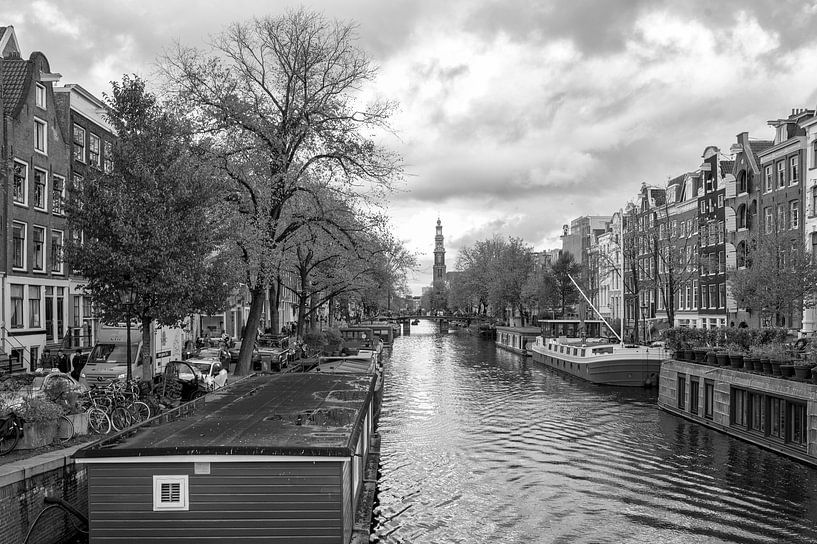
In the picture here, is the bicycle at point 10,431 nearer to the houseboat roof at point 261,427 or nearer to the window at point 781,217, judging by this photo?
the houseboat roof at point 261,427

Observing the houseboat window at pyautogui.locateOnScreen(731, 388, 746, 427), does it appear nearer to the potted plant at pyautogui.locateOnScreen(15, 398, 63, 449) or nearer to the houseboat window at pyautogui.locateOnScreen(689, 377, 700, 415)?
the houseboat window at pyautogui.locateOnScreen(689, 377, 700, 415)

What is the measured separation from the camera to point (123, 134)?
2356 cm

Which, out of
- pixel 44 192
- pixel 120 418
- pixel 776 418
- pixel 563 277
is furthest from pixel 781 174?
pixel 120 418

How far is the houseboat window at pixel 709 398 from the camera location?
99.7 ft

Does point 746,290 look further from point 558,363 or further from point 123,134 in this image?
point 123,134

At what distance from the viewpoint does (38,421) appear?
15.3 m

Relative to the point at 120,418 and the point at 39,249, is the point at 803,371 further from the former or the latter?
the point at 39,249

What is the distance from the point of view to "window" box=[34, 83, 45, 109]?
1573 inches

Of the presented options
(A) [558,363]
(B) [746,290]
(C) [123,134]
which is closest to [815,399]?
(C) [123,134]

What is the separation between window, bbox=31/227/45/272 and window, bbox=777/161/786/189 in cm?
4889

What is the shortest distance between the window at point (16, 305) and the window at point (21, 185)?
4.37 metres

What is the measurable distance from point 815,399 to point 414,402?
20.6m


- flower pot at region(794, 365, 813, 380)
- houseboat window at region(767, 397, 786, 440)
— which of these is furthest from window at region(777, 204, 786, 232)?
flower pot at region(794, 365, 813, 380)

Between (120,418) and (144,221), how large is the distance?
263 inches
